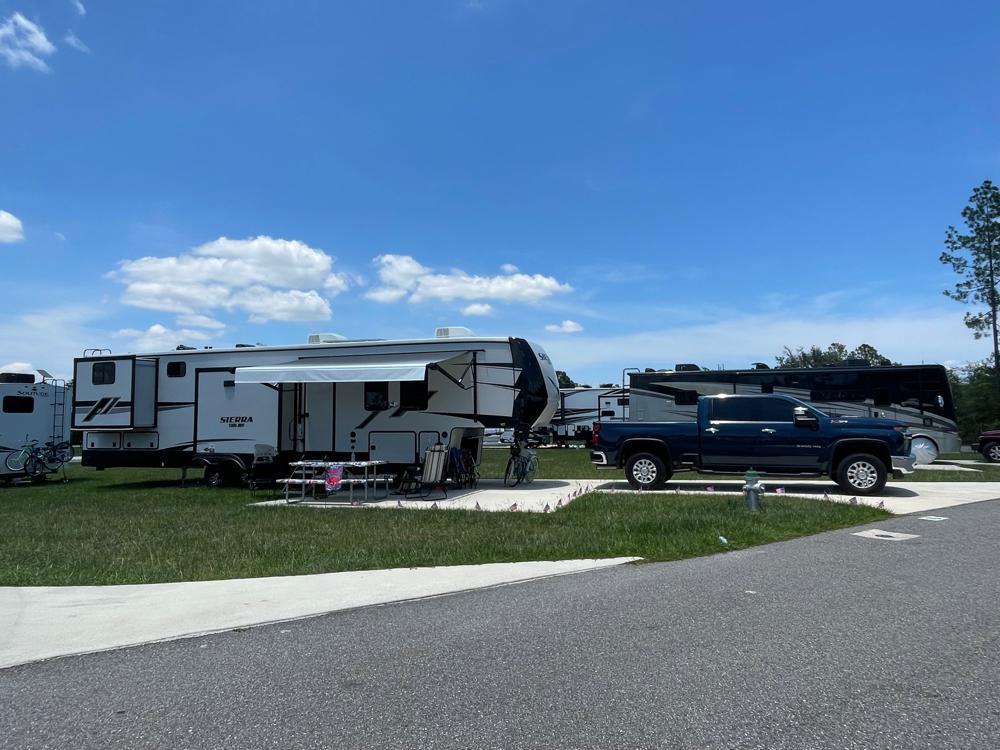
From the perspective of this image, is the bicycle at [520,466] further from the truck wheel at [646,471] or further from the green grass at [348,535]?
the green grass at [348,535]

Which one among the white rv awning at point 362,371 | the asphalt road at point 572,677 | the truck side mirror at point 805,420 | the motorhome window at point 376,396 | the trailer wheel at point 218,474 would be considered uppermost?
the white rv awning at point 362,371

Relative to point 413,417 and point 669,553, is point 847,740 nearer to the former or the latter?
point 669,553

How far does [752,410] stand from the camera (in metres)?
14.1

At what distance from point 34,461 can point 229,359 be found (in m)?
7.54

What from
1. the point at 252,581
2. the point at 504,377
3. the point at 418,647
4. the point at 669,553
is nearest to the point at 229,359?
the point at 504,377

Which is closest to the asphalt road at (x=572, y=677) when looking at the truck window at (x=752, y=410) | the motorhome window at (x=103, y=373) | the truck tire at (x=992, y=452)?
the truck window at (x=752, y=410)

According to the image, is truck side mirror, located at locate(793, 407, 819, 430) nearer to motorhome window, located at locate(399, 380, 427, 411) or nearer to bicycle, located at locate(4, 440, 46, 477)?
motorhome window, located at locate(399, 380, 427, 411)

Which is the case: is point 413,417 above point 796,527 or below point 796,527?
above

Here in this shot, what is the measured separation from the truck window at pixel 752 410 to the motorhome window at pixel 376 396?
7.06m

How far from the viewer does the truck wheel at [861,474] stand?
1307 cm

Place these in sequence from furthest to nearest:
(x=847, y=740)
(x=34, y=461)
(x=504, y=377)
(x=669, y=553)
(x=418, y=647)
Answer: (x=34, y=461), (x=504, y=377), (x=669, y=553), (x=418, y=647), (x=847, y=740)

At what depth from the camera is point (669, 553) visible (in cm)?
768

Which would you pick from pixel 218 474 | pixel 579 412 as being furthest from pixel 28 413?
pixel 579 412

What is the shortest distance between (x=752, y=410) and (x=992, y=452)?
14549 mm
